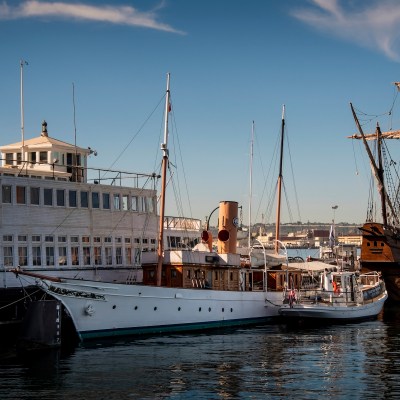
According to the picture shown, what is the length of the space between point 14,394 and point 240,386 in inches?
292

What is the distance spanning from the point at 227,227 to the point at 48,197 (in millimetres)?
11763

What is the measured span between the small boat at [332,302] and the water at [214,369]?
203 inches

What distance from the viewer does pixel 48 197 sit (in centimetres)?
4116

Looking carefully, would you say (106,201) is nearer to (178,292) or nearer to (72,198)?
(72,198)

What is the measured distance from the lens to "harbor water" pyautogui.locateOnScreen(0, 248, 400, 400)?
960 inches

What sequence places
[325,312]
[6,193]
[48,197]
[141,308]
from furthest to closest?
[325,312], [48,197], [6,193], [141,308]

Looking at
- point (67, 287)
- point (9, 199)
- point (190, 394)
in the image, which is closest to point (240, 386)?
point (190, 394)

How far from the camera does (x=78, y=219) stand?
42406 mm

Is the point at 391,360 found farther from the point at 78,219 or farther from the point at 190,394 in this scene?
the point at 78,219

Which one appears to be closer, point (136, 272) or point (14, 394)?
point (14, 394)

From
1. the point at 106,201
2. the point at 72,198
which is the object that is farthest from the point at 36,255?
the point at 106,201

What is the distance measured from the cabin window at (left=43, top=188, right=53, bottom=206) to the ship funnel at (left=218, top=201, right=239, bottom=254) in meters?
10.8

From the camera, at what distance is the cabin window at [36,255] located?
39.8 meters

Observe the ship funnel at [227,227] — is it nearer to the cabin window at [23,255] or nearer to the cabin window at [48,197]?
the cabin window at [48,197]
